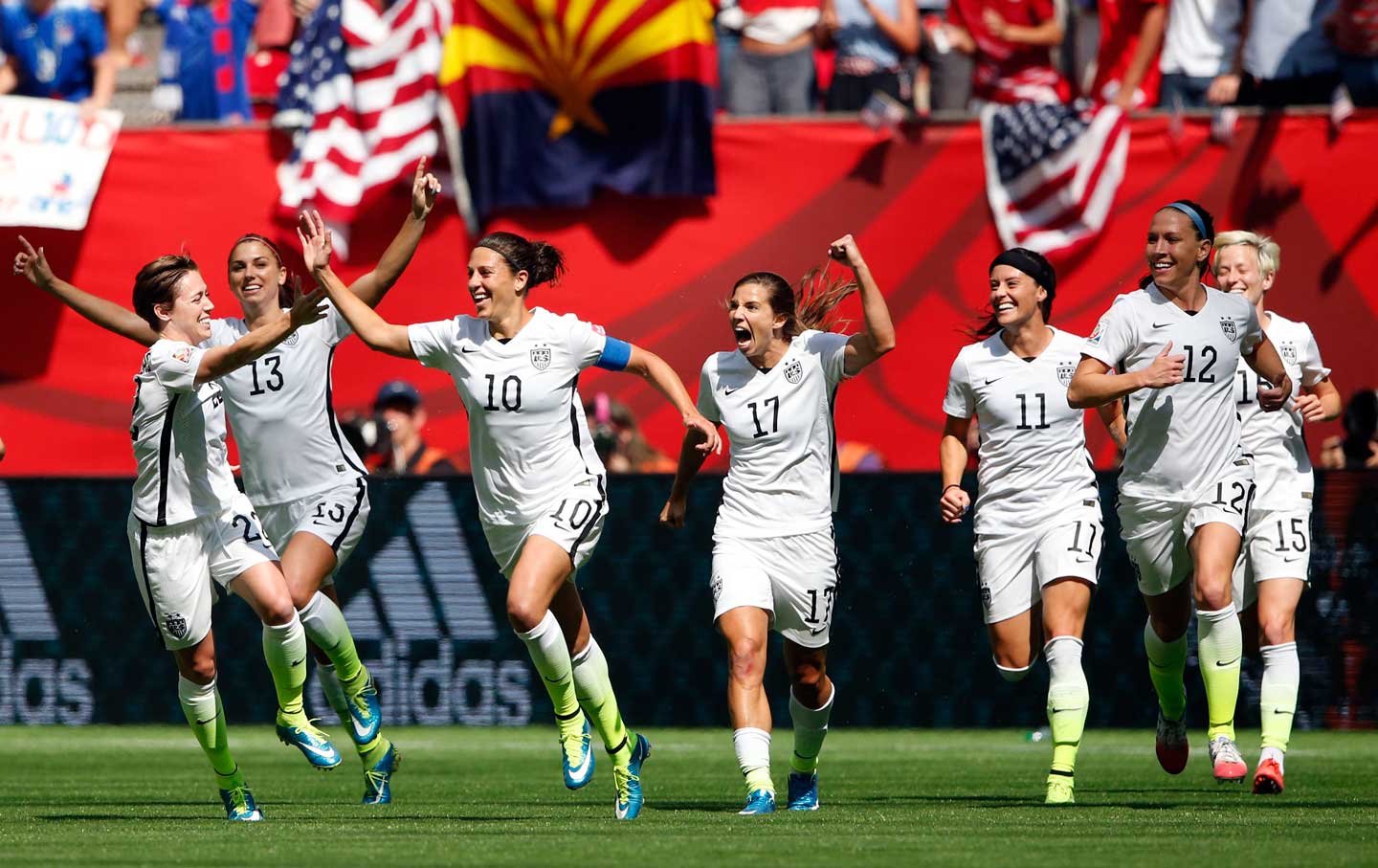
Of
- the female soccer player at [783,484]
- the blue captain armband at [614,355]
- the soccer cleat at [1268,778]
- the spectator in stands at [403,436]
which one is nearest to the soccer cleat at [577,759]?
the female soccer player at [783,484]

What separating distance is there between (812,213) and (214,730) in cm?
819

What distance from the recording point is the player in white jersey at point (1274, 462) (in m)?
10.1

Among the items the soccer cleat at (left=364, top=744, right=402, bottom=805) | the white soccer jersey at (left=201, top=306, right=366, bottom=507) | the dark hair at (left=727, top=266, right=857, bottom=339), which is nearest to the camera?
the dark hair at (left=727, top=266, right=857, bottom=339)

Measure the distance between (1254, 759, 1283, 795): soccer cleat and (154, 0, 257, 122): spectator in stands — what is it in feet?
34.3

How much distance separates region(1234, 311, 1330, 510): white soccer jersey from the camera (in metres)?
10.4

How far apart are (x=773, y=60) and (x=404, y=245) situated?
23.5 feet

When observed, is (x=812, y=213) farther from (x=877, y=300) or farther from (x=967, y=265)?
(x=877, y=300)

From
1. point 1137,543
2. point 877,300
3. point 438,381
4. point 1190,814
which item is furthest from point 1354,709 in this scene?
point 438,381

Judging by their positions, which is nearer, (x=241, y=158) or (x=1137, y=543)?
(x=1137, y=543)

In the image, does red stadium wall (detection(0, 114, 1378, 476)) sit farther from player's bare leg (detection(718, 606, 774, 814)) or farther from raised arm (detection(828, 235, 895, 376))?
player's bare leg (detection(718, 606, 774, 814))

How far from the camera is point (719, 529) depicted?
928 centimetres

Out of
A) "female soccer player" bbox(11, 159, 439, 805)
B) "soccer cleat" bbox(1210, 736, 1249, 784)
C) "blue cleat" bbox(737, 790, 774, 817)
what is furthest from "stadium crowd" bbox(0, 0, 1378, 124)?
"blue cleat" bbox(737, 790, 774, 817)

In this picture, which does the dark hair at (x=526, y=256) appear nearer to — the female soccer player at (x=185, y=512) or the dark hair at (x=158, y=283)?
the female soccer player at (x=185, y=512)

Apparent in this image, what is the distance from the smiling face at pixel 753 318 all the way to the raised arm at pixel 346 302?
1437mm
